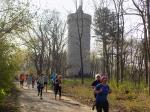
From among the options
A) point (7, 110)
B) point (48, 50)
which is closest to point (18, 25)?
point (7, 110)

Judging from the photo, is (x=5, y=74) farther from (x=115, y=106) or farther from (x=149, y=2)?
(x=149, y=2)

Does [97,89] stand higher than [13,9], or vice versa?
[13,9]

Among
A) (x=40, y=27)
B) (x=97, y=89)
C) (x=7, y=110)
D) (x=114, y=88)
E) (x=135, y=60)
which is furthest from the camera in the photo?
(x=40, y=27)

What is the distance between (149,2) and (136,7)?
1.23 m

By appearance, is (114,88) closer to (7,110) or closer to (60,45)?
(7,110)

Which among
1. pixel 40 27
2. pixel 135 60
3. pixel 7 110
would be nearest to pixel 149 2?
pixel 7 110

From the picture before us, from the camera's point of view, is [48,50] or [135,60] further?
[48,50]

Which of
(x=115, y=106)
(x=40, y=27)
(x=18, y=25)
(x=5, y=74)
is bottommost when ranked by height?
(x=115, y=106)

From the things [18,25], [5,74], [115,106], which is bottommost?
[115,106]

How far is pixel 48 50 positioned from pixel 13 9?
4117cm

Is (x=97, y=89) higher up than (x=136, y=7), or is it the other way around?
(x=136, y=7)

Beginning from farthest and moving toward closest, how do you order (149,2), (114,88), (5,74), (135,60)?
1. (135,60)
2. (114,88)
3. (149,2)
4. (5,74)

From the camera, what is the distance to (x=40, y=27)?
70625 millimetres

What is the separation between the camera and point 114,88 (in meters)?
37.3
